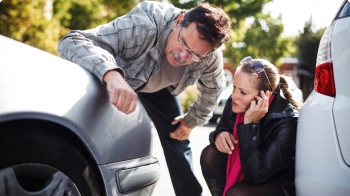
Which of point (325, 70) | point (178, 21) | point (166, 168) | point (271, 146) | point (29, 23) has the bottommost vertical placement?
point (29, 23)

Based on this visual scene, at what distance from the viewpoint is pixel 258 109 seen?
2.19 metres

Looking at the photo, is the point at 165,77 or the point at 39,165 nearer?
the point at 39,165

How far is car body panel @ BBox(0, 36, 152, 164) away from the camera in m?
1.50

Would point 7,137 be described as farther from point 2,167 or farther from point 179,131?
point 179,131

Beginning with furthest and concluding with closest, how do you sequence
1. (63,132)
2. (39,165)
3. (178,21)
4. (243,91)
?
(178,21), (243,91), (63,132), (39,165)

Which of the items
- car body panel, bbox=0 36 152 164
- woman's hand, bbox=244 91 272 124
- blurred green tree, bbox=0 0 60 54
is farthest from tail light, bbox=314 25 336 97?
blurred green tree, bbox=0 0 60 54

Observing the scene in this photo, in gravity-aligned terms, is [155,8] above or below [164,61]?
above

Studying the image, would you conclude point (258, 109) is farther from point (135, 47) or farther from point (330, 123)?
point (135, 47)

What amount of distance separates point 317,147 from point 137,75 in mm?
1173

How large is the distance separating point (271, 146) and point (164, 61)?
97cm

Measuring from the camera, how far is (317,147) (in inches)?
73.6

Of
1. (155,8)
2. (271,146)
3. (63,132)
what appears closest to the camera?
(63,132)

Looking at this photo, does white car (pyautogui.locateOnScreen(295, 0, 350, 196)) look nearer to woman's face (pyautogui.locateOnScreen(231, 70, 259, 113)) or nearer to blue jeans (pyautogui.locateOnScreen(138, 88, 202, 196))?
woman's face (pyautogui.locateOnScreen(231, 70, 259, 113))

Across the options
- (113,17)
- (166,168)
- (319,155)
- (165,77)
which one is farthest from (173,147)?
(113,17)
